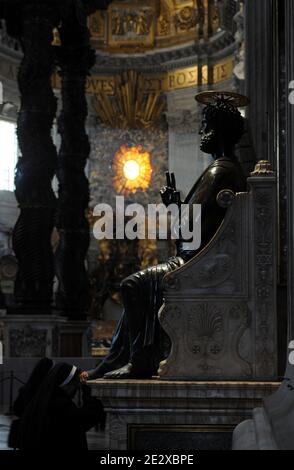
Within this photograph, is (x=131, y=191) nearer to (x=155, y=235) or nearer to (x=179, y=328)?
(x=155, y=235)

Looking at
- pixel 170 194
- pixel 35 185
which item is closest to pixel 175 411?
pixel 170 194

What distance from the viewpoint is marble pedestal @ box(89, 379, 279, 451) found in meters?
5.55

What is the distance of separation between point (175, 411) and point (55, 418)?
1.19 metres

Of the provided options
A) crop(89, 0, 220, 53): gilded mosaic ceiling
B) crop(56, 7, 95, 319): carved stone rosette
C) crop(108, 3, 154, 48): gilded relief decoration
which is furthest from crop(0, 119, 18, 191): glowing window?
crop(56, 7, 95, 319): carved stone rosette

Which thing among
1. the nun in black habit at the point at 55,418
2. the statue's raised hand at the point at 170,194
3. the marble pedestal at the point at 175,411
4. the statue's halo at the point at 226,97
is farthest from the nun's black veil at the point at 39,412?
the statue's halo at the point at 226,97

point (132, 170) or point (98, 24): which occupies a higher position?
point (98, 24)

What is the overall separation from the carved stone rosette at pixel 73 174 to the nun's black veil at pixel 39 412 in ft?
39.1

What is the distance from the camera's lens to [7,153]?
97.2 ft

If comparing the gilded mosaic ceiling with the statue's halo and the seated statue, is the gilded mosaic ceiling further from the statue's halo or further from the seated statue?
the seated statue

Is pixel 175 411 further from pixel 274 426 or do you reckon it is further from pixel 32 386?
pixel 274 426

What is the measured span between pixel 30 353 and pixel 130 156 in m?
18.7

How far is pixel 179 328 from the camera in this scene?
5.77 metres

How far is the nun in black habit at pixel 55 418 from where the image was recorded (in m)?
4.52

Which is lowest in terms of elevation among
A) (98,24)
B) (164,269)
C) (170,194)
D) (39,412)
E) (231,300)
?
(39,412)
